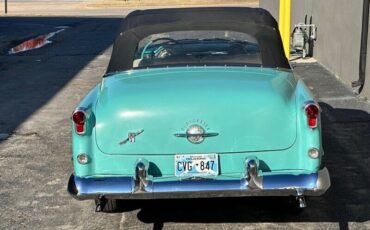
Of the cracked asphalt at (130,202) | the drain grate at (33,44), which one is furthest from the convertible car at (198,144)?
the drain grate at (33,44)

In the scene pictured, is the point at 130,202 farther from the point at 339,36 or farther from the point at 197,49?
the point at 339,36

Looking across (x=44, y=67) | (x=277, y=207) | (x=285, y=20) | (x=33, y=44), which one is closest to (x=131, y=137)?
(x=277, y=207)

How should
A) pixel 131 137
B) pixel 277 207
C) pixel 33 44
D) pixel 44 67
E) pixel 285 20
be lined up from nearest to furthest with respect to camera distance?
pixel 131 137 → pixel 277 207 → pixel 285 20 → pixel 44 67 → pixel 33 44

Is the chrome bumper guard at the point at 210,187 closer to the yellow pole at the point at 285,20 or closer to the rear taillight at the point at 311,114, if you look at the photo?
the rear taillight at the point at 311,114

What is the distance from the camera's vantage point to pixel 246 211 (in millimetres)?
5016

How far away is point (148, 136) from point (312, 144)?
112 cm

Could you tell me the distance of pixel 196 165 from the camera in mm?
4191

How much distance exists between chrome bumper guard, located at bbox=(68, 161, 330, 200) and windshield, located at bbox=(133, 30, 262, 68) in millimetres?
1188

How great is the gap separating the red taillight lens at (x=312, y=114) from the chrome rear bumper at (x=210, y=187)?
1.14 ft

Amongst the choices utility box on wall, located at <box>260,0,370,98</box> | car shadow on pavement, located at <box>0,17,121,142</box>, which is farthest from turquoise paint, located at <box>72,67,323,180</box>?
utility box on wall, located at <box>260,0,370,98</box>

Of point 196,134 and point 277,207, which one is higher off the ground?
point 196,134

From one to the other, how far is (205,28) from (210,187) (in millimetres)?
1612

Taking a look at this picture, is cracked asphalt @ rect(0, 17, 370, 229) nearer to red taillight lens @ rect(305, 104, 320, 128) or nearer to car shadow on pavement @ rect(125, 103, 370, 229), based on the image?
car shadow on pavement @ rect(125, 103, 370, 229)

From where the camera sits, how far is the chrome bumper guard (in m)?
4.09
